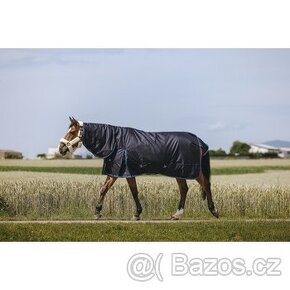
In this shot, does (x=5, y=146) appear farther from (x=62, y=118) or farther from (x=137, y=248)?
(x=137, y=248)

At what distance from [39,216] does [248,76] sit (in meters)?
3.70

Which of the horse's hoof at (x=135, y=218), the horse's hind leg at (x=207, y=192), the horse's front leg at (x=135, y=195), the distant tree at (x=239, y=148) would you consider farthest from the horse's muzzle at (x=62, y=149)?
the distant tree at (x=239, y=148)

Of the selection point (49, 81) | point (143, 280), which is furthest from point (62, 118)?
point (143, 280)

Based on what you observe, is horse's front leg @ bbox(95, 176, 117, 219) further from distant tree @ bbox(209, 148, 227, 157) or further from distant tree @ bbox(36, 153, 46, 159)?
distant tree @ bbox(209, 148, 227, 157)

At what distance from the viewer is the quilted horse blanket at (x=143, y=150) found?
45.3ft

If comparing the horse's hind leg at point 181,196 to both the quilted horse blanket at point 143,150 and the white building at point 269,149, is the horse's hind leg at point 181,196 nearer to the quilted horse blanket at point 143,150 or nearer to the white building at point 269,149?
the quilted horse blanket at point 143,150

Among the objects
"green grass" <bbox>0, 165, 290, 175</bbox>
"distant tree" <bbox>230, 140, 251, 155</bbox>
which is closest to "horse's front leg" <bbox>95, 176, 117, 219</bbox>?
"green grass" <bbox>0, 165, 290, 175</bbox>

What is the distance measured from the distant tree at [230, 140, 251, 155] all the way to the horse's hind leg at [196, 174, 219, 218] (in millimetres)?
575

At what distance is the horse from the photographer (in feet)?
45.3

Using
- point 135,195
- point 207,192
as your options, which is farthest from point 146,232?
point 207,192

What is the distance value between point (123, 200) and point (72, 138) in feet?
3.87

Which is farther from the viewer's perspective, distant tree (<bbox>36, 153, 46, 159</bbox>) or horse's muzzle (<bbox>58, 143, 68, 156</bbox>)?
distant tree (<bbox>36, 153, 46, 159</bbox>)

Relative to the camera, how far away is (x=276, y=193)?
46.8 feet

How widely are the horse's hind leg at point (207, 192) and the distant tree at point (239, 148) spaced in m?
0.58
